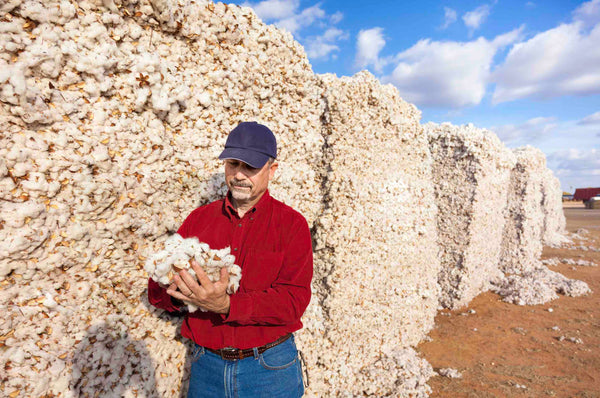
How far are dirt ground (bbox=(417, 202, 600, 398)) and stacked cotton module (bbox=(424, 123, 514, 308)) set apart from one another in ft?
2.17

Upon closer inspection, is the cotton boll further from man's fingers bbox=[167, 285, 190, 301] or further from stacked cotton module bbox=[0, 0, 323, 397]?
stacked cotton module bbox=[0, 0, 323, 397]

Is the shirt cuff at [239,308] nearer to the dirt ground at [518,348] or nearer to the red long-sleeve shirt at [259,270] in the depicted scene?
the red long-sleeve shirt at [259,270]

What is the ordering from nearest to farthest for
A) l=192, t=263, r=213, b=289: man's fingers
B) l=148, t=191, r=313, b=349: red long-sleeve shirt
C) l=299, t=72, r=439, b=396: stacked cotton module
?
l=192, t=263, r=213, b=289: man's fingers < l=148, t=191, r=313, b=349: red long-sleeve shirt < l=299, t=72, r=439, b=396: stacked cotton module

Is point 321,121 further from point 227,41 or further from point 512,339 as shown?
point 512,339

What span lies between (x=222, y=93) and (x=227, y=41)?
1.53ft

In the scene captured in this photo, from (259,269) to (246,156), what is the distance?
2.33 feet

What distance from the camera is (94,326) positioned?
2145 millimetres

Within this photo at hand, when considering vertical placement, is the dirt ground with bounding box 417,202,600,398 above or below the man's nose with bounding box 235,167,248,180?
below

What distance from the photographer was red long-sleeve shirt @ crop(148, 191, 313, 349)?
75.0 inches

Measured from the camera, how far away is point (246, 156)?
6.34 feet

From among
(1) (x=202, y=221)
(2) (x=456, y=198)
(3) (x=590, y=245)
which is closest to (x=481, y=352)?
(2) (x=456, y=198)

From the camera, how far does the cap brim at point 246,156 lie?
1914mm

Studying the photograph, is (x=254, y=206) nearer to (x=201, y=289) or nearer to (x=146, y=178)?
(x=201, y=289)

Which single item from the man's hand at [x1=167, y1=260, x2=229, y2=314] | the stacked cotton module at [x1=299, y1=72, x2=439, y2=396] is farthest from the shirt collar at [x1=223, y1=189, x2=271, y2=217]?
the stacked cotton module at [x1=299, y1=72, x2=439, y2=396]
